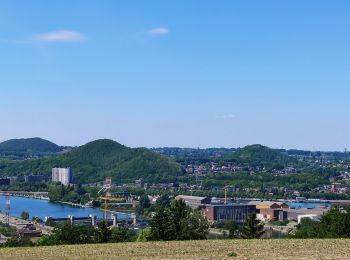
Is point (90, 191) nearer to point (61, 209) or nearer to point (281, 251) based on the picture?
point (61, 209)

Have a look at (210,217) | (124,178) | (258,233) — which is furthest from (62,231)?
(124,178)

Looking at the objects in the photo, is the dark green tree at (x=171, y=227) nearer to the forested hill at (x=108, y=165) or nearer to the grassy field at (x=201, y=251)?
the grassy field at (x=201, y=251)

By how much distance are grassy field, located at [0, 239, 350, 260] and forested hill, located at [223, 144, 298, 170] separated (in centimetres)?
14596

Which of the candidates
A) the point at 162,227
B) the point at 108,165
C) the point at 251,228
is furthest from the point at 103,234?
the point at 108,165

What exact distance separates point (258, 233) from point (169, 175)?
362 feet

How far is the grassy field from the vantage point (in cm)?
1196

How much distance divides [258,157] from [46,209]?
112 m

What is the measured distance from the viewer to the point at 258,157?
592 ft

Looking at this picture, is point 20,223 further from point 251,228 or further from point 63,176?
point 63,176

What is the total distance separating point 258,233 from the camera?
19.1m

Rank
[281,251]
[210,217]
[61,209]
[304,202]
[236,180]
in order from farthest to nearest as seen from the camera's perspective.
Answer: [236,180] < [304,202] < [61,209] < [210,217] < [281,251]

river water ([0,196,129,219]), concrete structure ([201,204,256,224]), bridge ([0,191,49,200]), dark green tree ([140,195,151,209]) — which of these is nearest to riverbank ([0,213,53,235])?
river water ([0,196,129,219])

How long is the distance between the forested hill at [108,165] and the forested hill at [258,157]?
3000 centimetres

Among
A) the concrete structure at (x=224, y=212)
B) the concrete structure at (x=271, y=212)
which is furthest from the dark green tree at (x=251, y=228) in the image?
the concrete structure at (x=224, y=212)
